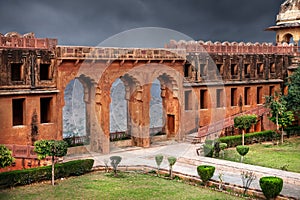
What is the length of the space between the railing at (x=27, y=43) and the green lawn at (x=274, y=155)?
42.2 ft

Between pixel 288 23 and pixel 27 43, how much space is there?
27.3 metres

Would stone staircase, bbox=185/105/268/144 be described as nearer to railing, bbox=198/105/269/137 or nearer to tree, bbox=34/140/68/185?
railing, bbox=198/105/269/137

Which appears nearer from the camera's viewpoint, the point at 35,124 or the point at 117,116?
the point at 35,124

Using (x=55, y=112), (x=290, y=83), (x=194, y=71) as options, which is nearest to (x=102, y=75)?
(x=55, y=112)

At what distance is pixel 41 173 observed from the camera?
23203 millimetres

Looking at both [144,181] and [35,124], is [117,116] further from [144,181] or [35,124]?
[144,181]

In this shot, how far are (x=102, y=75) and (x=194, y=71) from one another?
28.3 feet

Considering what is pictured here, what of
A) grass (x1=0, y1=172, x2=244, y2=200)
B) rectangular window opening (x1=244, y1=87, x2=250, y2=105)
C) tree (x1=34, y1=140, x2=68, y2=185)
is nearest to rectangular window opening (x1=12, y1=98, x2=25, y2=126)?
tree (x1=34, y1=140, x2=68, y2=185)

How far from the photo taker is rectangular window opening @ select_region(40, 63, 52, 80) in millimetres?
27750

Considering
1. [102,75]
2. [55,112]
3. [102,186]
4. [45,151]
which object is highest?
[102,75]

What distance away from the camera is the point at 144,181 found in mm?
23125

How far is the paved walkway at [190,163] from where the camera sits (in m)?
22.4

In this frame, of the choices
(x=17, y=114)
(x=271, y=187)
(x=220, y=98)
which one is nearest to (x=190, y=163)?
(x=271, y=187)

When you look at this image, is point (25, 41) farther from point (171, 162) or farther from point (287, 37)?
point (287, 37)
